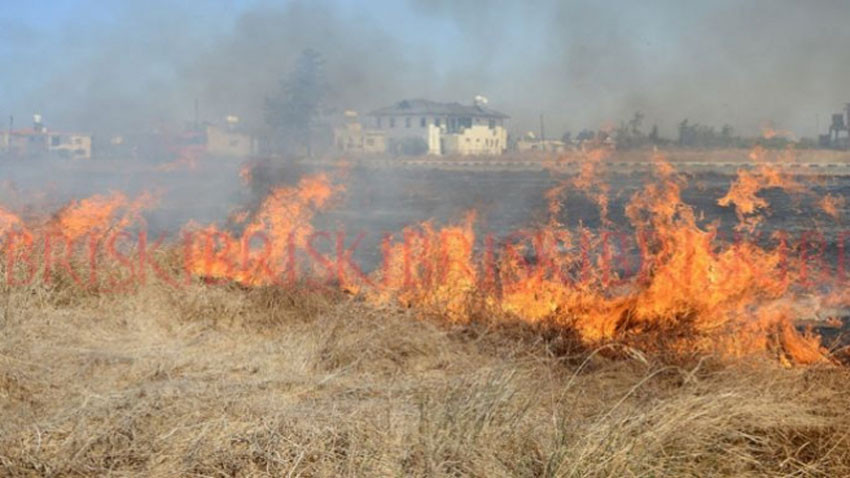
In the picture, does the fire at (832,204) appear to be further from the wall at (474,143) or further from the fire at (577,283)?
the wall at (474,143)

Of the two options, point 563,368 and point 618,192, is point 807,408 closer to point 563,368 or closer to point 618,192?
point 563,368

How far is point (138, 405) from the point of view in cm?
443

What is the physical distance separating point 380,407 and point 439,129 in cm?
5311

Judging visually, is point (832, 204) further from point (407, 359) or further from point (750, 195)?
point (407, 359)

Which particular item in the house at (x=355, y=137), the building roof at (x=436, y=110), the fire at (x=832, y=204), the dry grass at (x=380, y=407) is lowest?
the dry grass at (x=380, y=407)

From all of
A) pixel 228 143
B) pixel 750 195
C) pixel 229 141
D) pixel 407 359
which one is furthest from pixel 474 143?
pixel 407 359

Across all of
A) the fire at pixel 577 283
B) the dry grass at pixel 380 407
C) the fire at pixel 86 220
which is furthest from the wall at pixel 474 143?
the dry grass at pixel 380 407

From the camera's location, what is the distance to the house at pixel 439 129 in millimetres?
55094

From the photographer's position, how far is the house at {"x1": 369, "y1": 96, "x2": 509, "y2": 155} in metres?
55.1

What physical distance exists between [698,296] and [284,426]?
4.76 m

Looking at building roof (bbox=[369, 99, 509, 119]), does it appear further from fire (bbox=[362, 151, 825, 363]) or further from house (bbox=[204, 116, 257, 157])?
fire (bbox=[362, 151, 825, 363])

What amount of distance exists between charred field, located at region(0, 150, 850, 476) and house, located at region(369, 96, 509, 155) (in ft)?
138

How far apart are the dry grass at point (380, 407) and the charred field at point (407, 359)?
2cm

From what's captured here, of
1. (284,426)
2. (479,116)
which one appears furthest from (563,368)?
(479,116)
